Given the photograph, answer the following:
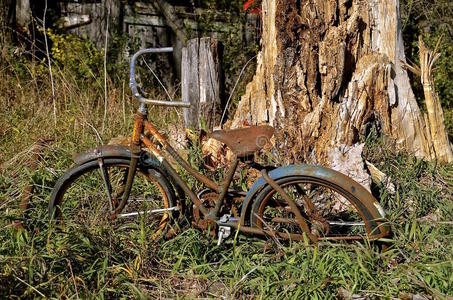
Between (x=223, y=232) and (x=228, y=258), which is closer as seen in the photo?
(x=228, y=258)

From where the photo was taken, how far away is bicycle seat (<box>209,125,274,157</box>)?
3.79 meters

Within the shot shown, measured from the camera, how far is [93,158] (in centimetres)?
396

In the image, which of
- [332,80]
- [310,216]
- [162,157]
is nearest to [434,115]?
[332,80]

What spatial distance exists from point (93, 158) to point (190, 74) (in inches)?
64.8

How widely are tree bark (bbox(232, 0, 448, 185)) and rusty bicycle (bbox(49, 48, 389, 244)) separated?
0.71 metres

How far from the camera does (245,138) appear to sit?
151 inches

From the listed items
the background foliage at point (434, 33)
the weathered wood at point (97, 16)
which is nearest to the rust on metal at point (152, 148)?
the background foliage at point (434, 33)

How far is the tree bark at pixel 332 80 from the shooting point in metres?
4.74

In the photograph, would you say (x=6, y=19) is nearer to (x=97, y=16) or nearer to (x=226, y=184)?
(x=97, y=16)

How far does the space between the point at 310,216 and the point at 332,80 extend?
1.32m

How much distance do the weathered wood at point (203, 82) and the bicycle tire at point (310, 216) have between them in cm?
127

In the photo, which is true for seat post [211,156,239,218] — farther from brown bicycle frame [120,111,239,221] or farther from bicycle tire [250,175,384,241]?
bicycle tire [250,175,384,241]

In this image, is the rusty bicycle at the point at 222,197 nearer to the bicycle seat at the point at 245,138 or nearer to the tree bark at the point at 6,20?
the bicycle seat at the point at 245,138

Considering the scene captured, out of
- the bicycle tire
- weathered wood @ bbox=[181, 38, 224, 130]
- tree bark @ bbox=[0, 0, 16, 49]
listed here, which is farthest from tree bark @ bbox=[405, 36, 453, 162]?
tree bark @ bbox=[0, 0, 16, 49]
